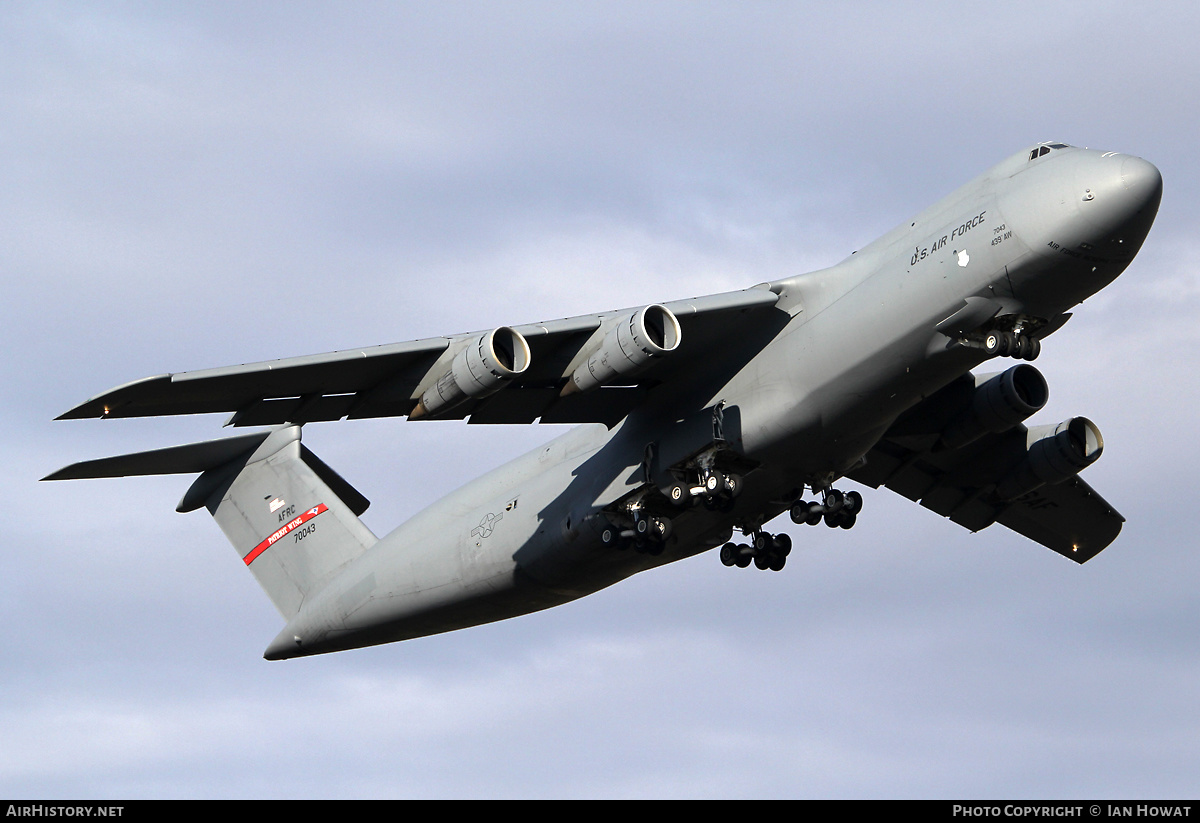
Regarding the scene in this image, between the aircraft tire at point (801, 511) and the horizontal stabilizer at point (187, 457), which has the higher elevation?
the horizontal stabilizer at point (187, 457)

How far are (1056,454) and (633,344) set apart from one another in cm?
680

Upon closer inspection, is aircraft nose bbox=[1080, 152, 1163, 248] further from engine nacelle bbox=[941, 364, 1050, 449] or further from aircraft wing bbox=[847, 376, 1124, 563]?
aircraft wing bbox=[847, 376, 1124, 563]

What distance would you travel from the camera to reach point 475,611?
18.6 metres

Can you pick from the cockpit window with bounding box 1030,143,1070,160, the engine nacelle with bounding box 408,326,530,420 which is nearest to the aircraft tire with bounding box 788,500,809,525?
the engine nacelle with bounding box 408,326,530,420

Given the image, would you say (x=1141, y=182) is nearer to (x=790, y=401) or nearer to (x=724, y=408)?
(x=790, y=401)

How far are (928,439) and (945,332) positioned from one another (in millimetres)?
3622

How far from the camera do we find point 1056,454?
18656 millimetres

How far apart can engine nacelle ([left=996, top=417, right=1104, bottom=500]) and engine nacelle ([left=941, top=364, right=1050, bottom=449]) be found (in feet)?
4.65

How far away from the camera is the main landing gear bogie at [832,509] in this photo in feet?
56.5

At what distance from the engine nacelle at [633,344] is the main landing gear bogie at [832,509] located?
129 inches

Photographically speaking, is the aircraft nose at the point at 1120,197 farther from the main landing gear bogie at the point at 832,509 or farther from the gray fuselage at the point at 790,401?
the main landing gear bogie at the point at 832,509

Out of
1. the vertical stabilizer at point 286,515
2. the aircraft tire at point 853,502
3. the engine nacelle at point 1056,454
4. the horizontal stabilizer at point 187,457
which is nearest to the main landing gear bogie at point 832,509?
the aircraft tire at point 853,502

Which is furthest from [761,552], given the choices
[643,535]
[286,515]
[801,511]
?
[286,515]

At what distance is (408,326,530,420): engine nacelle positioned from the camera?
14469 millimetres
